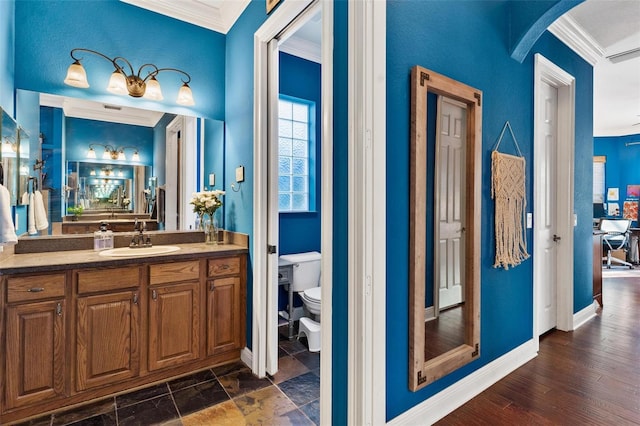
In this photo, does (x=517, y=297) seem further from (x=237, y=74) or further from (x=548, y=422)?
(x=237, y=74)

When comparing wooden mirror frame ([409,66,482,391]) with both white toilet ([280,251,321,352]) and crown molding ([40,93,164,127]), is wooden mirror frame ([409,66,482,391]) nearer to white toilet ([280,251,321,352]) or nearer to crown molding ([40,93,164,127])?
white toilet ([280,251,321,352])

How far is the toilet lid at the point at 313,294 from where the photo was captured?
2.70 metres

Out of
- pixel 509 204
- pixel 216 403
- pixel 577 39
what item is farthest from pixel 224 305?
pixel 577 39

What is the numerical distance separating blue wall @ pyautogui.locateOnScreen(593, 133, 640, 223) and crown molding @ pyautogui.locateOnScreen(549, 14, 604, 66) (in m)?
5.27

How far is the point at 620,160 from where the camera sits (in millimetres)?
7301

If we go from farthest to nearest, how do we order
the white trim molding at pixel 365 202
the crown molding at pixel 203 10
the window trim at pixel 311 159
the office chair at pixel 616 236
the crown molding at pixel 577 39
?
the office chair at pixel 616 236 → the window trim at pixel 311 159 → the crown molding at pixel 577 39 → the crown molding at pixel 203 10 → the white trim molding at pixel 365 202

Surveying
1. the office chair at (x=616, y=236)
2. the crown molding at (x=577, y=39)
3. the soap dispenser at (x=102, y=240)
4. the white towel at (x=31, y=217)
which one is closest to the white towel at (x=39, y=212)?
the white towel at (x=31, y=217)

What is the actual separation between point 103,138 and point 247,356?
199 cm

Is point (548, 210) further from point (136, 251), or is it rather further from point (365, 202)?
point (136, 251)

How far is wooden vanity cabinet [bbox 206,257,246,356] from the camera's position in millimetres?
2322

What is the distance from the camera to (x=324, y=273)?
1538 mm

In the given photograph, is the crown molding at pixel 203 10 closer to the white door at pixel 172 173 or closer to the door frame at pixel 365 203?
the white door at pixel 172 173

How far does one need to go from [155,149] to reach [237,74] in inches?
35.6

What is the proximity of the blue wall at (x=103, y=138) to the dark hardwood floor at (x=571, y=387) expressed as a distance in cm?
282
